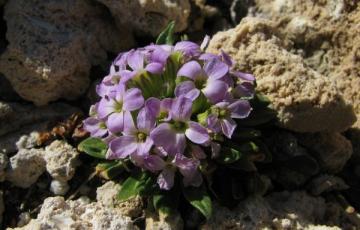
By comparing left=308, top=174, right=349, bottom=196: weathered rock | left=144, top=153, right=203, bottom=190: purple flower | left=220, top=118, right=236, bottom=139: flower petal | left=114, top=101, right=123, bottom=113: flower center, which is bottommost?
left=308, top=174, right=349, bottom=196: weathered rock

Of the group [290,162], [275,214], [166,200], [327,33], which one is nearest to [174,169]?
[166,200]

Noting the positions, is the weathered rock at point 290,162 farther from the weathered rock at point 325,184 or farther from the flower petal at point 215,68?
the flower petal at point 215,68

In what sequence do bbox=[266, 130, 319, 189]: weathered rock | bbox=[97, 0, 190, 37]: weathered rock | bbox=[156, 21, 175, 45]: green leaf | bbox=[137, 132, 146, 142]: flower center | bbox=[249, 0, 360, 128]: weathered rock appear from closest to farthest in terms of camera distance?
bbox=[137, 132, 146, 142]: flower center < bbox=[266, 130, 319, 189]: weathered rock < bbox=[156, 21, 175, 45]: green leaf < bbox=[97, 0, 190, 37]: weathered rock < bbox=[249, 0, 360, 128]: weathered rock

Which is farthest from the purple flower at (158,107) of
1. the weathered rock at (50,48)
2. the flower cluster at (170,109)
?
the weathered rock at (50,48)

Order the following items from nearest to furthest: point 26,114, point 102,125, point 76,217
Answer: point 76,217 → point 102,125 → point 26,114

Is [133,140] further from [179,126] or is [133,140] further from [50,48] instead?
[50,48]

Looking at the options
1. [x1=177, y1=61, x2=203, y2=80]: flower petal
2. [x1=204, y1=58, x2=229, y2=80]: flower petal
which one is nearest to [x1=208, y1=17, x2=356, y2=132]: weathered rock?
[x1=204, y1=58, x2=229, y2=80]: flower petal

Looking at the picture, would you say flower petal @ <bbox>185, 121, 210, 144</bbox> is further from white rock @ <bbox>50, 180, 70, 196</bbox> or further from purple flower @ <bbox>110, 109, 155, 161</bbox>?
white rock @ <bbox>50, 180, 70, 196</bbox>
